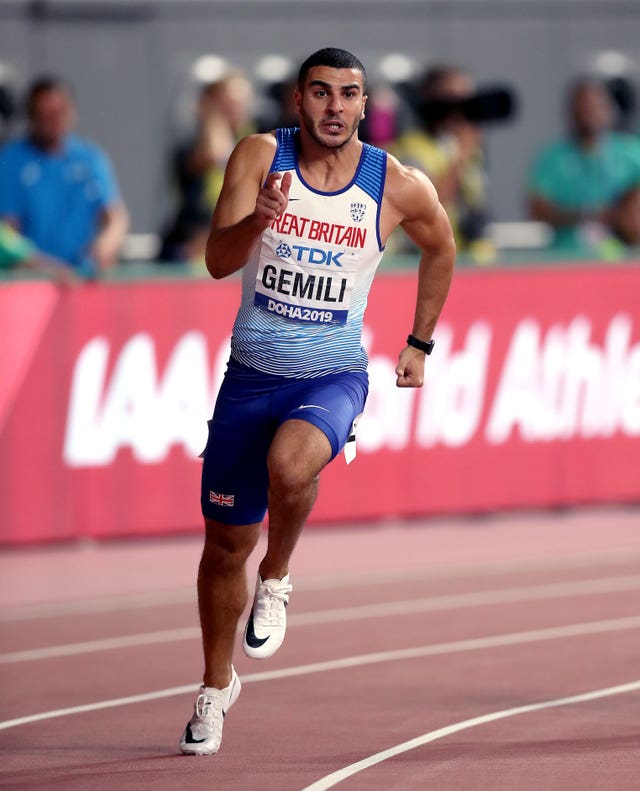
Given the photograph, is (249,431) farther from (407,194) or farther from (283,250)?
(407,194)

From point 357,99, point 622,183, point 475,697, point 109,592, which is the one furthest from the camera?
point 622,183

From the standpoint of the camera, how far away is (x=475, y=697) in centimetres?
869

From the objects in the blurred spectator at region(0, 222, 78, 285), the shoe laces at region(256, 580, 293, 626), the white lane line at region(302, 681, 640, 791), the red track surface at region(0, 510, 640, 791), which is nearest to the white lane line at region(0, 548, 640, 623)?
the red track surface at region(0, 510, 640, 791)

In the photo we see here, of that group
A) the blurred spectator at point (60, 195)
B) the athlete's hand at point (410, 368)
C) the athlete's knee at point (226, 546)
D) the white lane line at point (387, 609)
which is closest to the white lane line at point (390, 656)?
the white lane line at point (387, 609)

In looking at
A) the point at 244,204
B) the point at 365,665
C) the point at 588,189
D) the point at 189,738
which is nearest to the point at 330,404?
the point at 244,204

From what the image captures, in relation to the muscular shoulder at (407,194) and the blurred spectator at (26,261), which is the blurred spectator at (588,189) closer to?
the blurred spectator at (26,261)

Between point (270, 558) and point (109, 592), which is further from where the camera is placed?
point (109, 592)

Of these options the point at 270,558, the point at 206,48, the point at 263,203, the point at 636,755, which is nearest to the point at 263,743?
the point at 270,558

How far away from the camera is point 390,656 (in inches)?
388

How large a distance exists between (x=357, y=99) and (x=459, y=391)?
684cm

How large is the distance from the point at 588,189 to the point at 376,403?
2692 mm

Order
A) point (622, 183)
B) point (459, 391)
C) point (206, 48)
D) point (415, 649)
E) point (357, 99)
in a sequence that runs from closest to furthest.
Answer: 1. point (357, 99)
2. point (415, 649)
3. point (459, 391)
4. point (622, 183)
5. point (206, 48)

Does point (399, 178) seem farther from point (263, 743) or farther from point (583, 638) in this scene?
point (583, 638)

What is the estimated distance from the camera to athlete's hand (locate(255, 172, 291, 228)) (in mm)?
6898
